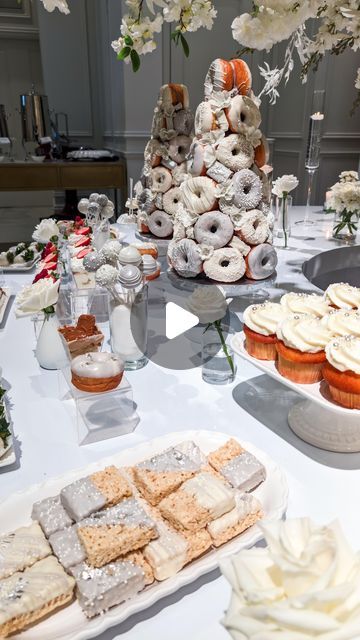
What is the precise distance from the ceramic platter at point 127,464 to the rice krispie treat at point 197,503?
4 centimetres

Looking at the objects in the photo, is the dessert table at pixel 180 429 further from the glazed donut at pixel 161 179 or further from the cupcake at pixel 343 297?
the glazed donut at pixel 161 179

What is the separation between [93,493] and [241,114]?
88 cm

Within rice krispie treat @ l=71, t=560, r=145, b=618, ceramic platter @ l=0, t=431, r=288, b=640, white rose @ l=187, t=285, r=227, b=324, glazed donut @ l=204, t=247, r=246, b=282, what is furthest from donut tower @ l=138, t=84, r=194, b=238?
rice krispie treat @ l=71, t=560, r=145, b=618

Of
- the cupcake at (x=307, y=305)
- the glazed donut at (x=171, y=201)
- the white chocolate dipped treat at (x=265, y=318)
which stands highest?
the glazed donut at (x=171, y=201)

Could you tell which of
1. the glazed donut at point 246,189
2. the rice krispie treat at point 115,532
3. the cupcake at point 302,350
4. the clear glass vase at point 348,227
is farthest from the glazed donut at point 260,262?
the clear glass vase at point 348,227

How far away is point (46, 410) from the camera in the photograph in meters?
0.98

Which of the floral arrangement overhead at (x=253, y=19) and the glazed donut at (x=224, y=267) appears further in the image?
the glazed donut at (x=224, y=267)

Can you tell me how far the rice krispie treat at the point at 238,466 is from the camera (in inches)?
27.9

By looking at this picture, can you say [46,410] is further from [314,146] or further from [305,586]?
[314,146]

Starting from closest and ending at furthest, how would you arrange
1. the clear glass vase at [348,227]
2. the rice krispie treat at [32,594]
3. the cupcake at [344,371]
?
1. the rice krispie treat at [32,594]
2. the cupcake at [344,371]
3. the clear glass vase at [348,227]

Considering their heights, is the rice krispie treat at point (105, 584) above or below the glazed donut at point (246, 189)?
below

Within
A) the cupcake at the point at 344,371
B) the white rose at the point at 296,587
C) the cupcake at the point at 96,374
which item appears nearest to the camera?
the white rose at the point at 296,587

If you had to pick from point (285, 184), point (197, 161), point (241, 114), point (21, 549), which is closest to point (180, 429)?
point (21, 549)

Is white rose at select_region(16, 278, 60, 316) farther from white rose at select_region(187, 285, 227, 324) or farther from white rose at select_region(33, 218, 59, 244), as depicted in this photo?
white rose at select_region(33, 218, 59, 244)
